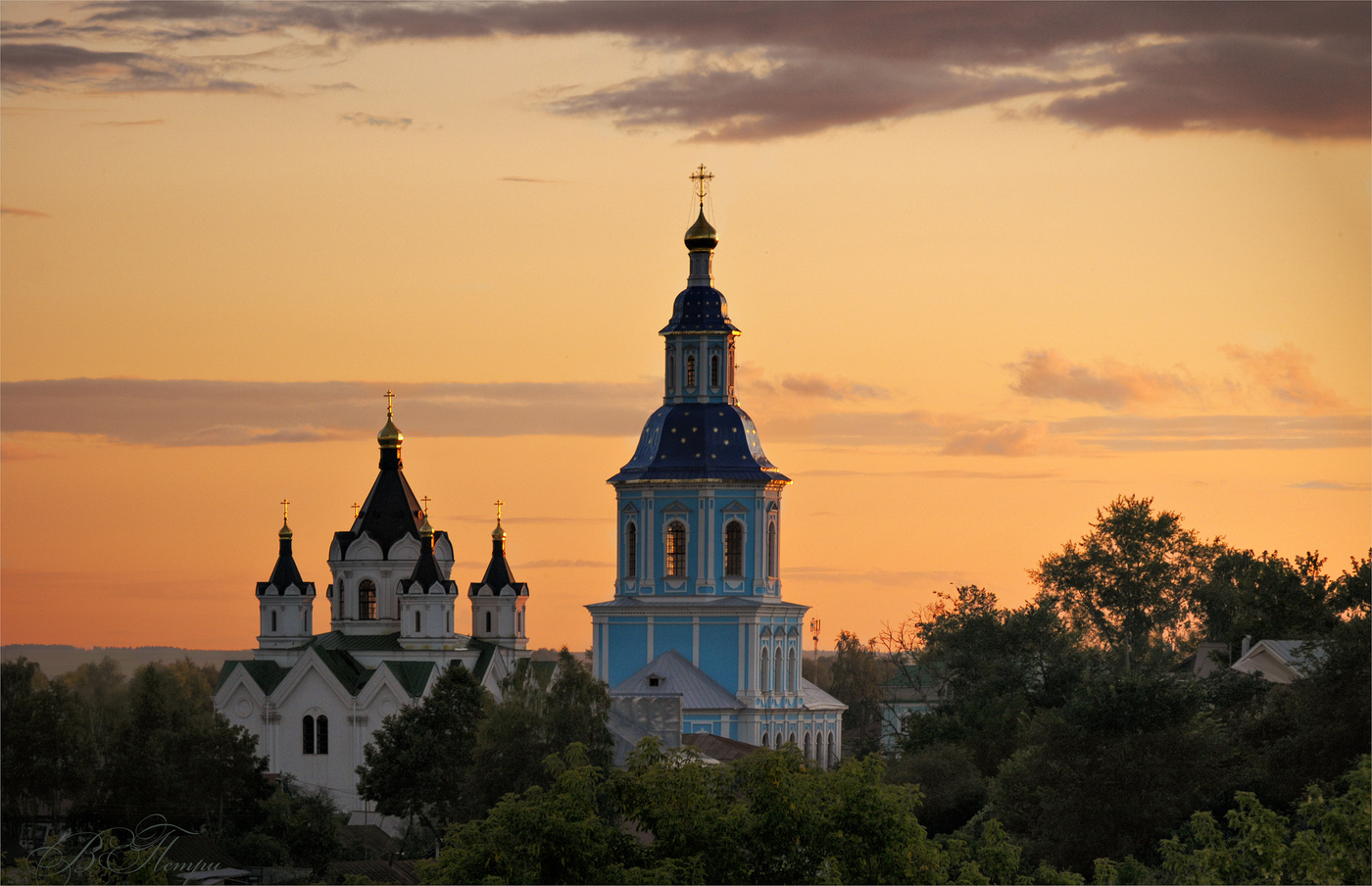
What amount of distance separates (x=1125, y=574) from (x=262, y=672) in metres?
31.5

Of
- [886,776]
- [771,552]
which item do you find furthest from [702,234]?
[886,776]

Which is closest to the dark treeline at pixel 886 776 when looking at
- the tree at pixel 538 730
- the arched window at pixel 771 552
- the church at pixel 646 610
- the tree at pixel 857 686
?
the tree at pixel 538 730

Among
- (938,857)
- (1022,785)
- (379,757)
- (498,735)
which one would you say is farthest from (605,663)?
(938,857)

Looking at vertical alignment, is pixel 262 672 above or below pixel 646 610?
below

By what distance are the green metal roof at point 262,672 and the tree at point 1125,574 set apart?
1119 inches

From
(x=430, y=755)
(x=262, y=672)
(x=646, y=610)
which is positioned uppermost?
(x=646, y=610)

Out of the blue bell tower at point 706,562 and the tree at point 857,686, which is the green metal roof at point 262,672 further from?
the tree at point 857,686

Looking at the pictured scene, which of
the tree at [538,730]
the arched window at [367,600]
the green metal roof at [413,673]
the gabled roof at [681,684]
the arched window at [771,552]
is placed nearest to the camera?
the tree at [538,730]

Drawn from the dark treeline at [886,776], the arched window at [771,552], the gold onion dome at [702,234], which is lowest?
the dark treeline at [886,776]

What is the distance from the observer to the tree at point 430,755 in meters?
52.0

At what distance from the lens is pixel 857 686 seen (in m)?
100

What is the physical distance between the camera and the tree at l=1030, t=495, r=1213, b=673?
270 feet

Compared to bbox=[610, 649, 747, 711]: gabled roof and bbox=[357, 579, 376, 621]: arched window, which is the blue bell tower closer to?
bbox=[610, 649, 747, 711]: gabled roof

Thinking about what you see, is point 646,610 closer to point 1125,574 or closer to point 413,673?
point 413,673
